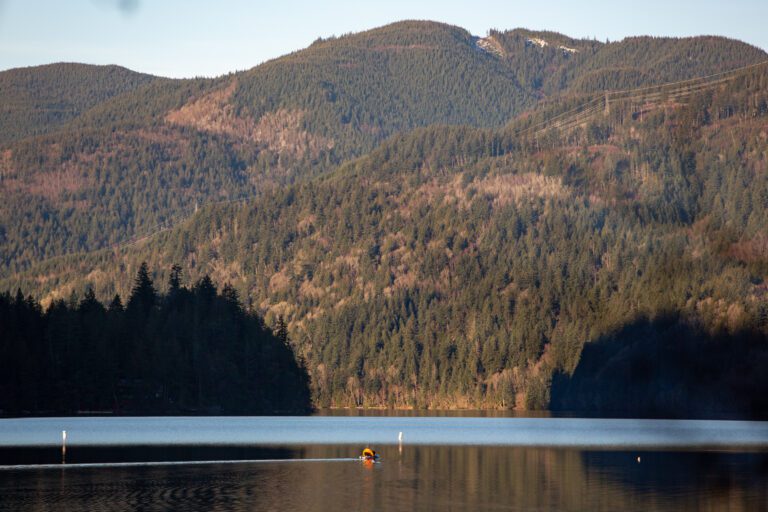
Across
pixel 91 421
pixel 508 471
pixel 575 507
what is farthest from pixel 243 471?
pixel 91 421

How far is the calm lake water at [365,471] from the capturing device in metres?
91.9

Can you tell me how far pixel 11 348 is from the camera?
19388 cm

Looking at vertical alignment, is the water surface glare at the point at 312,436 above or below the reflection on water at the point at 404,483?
below

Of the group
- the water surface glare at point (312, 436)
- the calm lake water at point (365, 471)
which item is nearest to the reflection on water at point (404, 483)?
the calm lake water at point (365, 471)

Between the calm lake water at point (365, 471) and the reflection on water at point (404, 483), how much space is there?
109 mm

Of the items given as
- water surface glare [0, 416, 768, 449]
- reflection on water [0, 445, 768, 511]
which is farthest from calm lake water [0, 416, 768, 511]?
water surface glare [0, 416, 768, 449]

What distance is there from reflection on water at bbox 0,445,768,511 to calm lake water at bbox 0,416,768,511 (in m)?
0.11

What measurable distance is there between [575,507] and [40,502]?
36.4m

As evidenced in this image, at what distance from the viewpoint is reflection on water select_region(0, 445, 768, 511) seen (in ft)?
297

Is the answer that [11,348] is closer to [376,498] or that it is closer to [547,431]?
[547,431]

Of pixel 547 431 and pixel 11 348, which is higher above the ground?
pixel 11 348

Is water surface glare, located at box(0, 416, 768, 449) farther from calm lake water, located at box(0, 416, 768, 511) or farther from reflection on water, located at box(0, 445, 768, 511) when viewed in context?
reflection on water, located at box(0, 445, 768, 511)

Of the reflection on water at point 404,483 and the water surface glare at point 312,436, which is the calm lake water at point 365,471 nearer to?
the reflection on water at point 404,483

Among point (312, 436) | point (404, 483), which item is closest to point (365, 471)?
point (404, 483)
